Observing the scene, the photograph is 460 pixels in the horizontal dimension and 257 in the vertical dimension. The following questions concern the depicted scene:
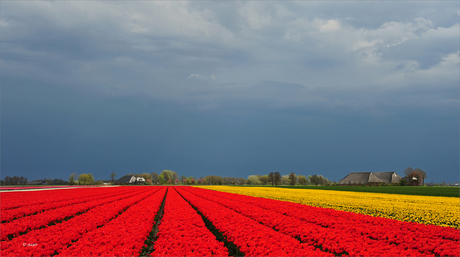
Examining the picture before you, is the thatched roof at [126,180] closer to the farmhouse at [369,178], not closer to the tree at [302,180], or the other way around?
the tree at [302,180]

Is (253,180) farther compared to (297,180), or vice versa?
(253,180)

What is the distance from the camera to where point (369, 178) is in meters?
103

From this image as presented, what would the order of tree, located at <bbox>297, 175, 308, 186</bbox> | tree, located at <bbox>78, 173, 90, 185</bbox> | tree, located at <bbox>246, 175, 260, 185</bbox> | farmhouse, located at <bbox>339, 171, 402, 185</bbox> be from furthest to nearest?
tree, located at <bbox>246, 175, 260, 185</bbox> → tree, located at <bbox>297, 175, 308, 186</bbox> → tree, located at <bbox>78, 173, 90, 185</bbox> → farmhouse, located at <bbox>339, 171, 402, 185</bbox>

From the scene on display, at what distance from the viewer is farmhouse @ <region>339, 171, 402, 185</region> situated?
10181 cm

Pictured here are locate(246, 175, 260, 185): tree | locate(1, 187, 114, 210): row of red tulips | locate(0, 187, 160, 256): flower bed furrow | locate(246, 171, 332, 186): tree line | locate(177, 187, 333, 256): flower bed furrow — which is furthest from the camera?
locate(246, 175, 260, 185): tree

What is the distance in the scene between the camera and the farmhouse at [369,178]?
102 metres

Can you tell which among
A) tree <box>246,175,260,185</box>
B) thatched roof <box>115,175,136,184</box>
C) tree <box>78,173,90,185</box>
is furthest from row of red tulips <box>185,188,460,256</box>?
thatched roof <box>115,175,136,184</box>

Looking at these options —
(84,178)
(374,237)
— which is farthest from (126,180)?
(374,237)

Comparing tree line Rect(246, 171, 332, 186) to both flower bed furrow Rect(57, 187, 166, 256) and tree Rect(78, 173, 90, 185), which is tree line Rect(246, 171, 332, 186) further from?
flower bed furrow Rect(57, 187, 166, 256)

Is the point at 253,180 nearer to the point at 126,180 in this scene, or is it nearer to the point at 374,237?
the point at 126,180

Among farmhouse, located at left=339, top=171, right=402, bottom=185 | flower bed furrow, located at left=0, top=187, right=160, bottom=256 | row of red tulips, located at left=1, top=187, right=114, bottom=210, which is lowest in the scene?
farmhouse, located at left=339, top=171, right=402, bottom=185

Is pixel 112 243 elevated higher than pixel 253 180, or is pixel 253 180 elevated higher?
pixel 112 243

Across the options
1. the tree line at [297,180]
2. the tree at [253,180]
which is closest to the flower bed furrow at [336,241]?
the tree line at [297,180]

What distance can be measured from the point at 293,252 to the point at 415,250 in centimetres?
406
